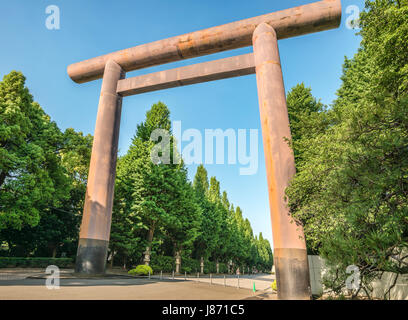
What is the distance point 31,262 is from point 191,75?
19937 millimetres

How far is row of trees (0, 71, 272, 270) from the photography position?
15.8 metres

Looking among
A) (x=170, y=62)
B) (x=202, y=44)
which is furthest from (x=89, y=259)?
(x=202, y=44)

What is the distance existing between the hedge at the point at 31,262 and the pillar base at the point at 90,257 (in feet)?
38.2

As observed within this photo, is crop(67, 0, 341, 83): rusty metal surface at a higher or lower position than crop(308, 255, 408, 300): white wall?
higher

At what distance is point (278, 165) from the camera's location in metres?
9.31

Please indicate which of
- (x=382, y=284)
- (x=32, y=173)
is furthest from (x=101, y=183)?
(x=382, y=284)

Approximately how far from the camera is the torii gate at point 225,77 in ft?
28.6

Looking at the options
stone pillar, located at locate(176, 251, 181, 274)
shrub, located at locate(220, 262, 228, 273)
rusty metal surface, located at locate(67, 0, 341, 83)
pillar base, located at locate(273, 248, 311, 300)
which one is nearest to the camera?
pillar base, located at locate(273, 248, 311, 300)

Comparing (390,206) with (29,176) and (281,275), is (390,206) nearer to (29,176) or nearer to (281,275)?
(281,275)

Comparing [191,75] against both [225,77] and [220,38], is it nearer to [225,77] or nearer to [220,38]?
[225,77]

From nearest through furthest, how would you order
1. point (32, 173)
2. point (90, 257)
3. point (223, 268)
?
point (90, 257), point (32, 173), point (223, 268)

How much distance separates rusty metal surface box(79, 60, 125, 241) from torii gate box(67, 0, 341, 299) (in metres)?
0.05

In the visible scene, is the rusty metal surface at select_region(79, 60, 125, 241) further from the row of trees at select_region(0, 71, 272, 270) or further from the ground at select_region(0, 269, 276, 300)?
the row of trees at select_region(0, 71, 272, 270)

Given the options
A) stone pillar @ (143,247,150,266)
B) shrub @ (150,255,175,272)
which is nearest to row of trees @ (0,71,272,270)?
stone pillar @ (143,247,150,266)
